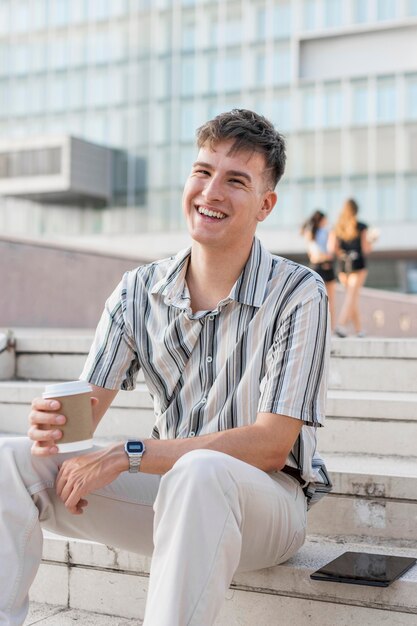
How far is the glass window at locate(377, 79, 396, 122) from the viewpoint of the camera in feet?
136

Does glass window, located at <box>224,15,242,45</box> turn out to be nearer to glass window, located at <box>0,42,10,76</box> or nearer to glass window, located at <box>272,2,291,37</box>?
glass window, located at <box>272,2,291,37</box>

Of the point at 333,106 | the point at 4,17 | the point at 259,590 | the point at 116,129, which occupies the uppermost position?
the point at 4,17

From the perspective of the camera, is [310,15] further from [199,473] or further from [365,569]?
[199,473]

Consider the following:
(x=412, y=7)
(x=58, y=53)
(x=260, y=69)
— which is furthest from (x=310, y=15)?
(x=58, y=53)

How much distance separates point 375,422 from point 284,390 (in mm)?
1483

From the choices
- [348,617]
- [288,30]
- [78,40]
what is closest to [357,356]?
[348,617]

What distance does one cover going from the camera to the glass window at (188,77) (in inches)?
1817

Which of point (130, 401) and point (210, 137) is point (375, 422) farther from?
point (210, 137)

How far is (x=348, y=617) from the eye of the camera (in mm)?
2762

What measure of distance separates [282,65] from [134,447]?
43.6 m

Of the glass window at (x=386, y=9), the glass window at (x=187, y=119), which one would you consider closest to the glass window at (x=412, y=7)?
the glass window at (x=386, y=9)

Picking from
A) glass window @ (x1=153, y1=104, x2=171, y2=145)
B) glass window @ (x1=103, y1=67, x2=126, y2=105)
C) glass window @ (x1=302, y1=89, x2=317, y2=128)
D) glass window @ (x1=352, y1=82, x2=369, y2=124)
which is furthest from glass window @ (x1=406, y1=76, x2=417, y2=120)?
glass window @ (x1=103, y1=67, x2=126, y2=105)

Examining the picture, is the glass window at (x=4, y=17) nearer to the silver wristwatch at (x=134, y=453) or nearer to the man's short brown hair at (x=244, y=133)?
the man's short brown hair at (x=244, y=133)

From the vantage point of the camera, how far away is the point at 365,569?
Result: 9.04 feet
